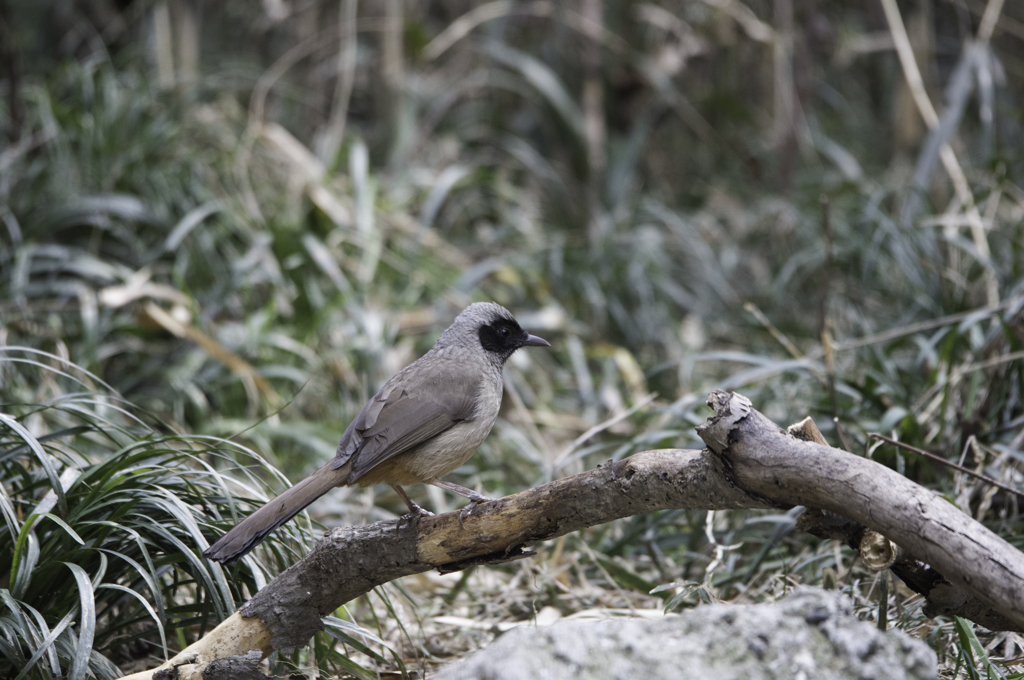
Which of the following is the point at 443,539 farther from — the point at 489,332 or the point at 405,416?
the point at 489,332

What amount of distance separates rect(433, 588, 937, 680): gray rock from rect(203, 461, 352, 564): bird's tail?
2.43 ft

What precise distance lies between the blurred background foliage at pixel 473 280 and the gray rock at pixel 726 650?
762 millimetres

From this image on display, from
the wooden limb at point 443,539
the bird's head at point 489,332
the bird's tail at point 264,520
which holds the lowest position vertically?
the wooden limb at point 443,539

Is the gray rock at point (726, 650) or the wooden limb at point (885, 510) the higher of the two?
the wooden limb at point (885, 510)

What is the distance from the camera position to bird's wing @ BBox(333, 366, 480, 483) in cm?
271

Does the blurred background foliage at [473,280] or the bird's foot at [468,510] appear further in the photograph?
the blurred background foliage at [473,280]

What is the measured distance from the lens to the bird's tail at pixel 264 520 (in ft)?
7.34

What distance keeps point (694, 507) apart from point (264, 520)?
44.5 inches

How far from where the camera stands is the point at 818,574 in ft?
10.3

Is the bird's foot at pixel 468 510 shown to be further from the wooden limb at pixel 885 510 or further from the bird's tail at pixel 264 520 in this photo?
the wooden limb at pixel 885 510

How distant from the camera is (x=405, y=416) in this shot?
→ 2.82m

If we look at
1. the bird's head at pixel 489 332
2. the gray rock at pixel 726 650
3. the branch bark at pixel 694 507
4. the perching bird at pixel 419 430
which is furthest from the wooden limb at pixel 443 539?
the bird's head at pixel 489 332

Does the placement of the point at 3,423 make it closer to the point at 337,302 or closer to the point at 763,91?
the point at 337,302

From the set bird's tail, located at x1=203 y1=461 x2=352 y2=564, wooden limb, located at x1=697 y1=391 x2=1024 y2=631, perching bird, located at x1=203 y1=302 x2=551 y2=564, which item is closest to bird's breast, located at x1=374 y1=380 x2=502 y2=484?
perching bird, located at x1=203 y1=302 x2=551 y2=564
